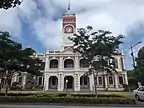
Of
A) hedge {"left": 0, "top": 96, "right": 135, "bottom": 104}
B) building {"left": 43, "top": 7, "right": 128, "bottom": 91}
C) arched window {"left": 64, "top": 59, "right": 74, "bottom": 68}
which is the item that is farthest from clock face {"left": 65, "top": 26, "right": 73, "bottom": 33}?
hedge {"left": 0, "top": 96, "right": 135, "bottom": 104}

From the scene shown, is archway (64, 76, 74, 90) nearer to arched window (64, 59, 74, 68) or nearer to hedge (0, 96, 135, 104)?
arched window (64, 59, 74, 68)

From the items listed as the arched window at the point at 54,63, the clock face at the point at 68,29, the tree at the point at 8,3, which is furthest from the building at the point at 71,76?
the tree at the point at 8,3

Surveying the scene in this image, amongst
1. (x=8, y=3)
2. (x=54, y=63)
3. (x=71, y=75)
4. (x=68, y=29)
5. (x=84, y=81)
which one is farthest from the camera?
(x=68, y=29)

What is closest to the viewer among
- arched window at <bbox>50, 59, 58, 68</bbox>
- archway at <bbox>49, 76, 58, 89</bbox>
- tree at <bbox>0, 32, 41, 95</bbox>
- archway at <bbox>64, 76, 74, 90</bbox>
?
tree at <bbox>0, 32, 41, 95</bbox>

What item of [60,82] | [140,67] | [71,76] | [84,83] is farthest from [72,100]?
[84,83]

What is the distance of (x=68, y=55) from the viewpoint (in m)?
42.2

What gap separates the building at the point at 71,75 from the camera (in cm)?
4062

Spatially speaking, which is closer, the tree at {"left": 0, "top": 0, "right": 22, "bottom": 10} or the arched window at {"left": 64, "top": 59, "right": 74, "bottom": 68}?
the tree at {"left": 0, "top": 0, "right": 22, "bottom": 10}

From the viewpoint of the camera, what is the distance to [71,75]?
135ft

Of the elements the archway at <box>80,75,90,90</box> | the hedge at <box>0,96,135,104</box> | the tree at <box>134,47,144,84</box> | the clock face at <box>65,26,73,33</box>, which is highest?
the clock face at <box>65,26,73,33</box>

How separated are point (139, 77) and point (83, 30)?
712 inches

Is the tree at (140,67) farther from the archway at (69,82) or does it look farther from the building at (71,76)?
the archway at (69,82)

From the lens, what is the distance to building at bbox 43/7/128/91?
133ft

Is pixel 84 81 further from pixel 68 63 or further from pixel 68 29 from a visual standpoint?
pixel 68 29
